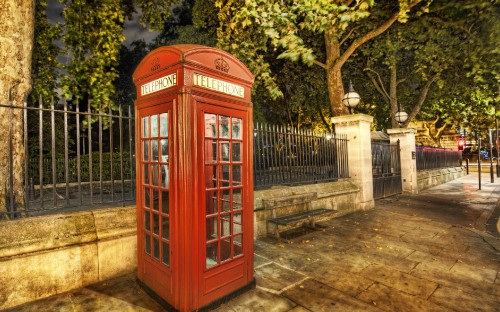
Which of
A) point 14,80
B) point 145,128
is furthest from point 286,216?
point 14,80

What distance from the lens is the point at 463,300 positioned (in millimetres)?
3271

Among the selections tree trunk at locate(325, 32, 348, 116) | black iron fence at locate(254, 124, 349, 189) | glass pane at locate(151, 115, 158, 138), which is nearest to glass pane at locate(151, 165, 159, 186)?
glass pane at locate(151, 115, 158, 138)

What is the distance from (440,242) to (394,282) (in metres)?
2.53

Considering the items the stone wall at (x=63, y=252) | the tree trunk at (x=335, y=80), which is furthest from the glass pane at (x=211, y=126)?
the tree trunk at (x=335, y=80)

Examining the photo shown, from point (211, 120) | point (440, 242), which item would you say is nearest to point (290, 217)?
point (440, 242)

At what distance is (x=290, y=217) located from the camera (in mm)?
5824

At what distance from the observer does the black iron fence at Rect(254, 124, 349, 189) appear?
6230 millimetres

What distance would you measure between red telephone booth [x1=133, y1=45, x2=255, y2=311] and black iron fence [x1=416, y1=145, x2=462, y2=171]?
14452 millimetres

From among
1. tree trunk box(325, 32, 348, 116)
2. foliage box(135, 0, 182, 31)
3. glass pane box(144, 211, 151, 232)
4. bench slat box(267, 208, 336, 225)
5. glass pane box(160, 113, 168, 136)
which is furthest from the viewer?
tree trunk box(325, 32, 348, 116)

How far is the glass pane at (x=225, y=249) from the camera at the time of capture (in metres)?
3.30

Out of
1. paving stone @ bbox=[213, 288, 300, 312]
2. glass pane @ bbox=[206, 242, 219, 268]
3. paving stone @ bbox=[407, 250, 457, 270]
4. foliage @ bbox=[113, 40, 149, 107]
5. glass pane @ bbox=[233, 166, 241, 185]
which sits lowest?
paving stone @ bbox=[407, 250, 457, 270]

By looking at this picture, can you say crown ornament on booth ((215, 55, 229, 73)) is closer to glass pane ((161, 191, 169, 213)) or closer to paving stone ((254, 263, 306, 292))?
glass pane ((161, 191, 169, 213))

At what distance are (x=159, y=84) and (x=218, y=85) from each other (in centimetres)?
67

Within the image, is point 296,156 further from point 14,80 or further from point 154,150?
point 14,80
